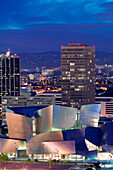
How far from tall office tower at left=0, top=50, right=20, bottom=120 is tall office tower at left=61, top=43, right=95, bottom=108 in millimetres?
25703

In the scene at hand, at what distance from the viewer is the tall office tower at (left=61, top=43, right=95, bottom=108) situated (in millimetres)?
123188

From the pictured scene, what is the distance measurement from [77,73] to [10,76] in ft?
104

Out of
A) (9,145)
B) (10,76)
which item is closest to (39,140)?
(9,145)

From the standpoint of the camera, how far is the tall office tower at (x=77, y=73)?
12319cm

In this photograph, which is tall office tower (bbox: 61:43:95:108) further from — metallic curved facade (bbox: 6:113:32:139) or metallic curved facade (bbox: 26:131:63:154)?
metallic curved facade (bbox: 26:131:63:154)

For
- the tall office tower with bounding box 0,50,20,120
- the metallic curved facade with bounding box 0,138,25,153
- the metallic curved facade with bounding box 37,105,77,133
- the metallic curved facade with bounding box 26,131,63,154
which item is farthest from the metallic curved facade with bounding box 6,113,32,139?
the tall office tower with bounding box 0,50,20,120

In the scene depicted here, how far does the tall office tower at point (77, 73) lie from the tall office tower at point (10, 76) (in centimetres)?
2570

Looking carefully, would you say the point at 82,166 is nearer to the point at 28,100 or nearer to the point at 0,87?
the point at 28,100

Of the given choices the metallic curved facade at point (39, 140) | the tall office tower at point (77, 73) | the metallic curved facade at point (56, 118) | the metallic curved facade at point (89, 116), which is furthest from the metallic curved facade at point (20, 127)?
the tall office tower at point (77, 73)

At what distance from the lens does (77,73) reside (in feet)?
411

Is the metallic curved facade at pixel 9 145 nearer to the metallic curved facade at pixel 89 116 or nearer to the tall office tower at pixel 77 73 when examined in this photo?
the metallic curved facade at pixel 89 116

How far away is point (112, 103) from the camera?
14325 centimetres

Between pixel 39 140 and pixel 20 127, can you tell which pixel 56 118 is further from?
pixel 39 140

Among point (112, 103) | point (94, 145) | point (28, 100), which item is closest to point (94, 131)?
point (94, 145)
